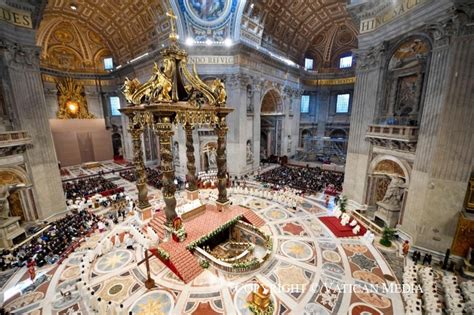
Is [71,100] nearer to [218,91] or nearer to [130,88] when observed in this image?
[130,88]

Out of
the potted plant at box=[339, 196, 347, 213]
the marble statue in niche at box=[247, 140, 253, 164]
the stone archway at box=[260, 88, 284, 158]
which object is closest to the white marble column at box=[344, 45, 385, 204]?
the potted plant at box=[339, 196, 347, 213]

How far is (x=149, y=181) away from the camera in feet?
60.7

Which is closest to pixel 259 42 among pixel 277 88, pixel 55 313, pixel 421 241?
pixel 277 88

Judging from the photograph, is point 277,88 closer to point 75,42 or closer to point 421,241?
point 421,241

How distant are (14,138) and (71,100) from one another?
58.9 ft

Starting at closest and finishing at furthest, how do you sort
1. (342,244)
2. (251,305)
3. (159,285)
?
(251,305) → (159,285) → (342,244)

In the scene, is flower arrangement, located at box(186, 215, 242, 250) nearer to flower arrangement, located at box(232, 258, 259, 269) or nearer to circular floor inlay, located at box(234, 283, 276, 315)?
flower arrangement, located at box(232, 258, 259, 269)

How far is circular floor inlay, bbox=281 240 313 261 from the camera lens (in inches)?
342

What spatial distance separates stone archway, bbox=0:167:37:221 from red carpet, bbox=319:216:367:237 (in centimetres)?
1658

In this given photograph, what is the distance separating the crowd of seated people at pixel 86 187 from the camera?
15.3 meters

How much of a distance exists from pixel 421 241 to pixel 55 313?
45.7 feet

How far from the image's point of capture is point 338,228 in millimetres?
10781

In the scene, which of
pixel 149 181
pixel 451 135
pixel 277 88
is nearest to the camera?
pixel 451 135

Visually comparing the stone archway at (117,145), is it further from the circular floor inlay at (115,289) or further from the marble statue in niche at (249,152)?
the circular floor inlay at (115,289)
